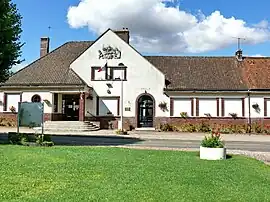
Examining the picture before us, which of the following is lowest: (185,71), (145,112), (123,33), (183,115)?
(183,115)

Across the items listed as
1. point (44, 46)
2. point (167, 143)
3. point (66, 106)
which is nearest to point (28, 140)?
point (167, 143)

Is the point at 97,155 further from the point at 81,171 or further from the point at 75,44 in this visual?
the point at 75,44

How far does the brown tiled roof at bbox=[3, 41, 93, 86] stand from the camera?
32.8m

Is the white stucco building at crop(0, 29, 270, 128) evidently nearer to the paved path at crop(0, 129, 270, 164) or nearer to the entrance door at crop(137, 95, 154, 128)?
the entrance door at crop(137, 95, 154, 128)

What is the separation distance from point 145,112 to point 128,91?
8.25 feet

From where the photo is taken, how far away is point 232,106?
32625 mm

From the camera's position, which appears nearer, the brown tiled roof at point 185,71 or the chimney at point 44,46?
Result: the brown tiled roof at point 185,71

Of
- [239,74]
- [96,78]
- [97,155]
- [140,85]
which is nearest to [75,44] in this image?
[96,78]

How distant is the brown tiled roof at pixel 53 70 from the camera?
32.8m

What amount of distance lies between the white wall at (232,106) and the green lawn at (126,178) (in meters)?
20.5

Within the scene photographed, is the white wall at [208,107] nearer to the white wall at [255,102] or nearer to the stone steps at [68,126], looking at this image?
the white wall at [255,102]

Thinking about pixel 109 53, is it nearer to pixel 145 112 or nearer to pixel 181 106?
pixel 145 112

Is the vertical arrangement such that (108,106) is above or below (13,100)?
below

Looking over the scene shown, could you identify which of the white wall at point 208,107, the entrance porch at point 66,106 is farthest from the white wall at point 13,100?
the white wall at point 208,107
